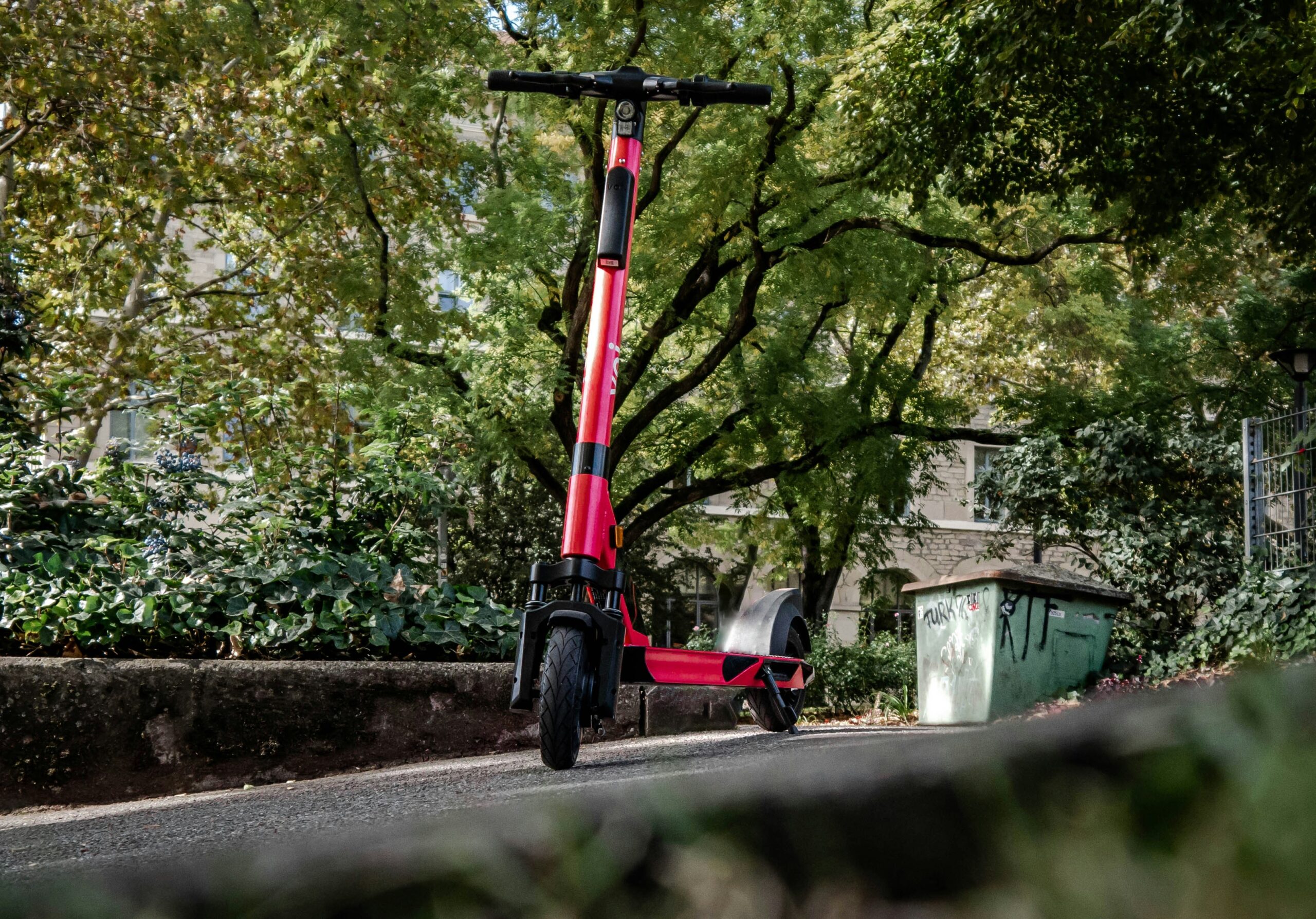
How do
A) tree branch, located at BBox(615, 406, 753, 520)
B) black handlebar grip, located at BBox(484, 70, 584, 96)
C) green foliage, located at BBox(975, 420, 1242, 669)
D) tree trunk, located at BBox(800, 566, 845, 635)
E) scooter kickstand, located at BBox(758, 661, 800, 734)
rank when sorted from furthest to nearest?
tree trunk, located at BBox(800, 566, 845, 635) → tree branch, located at BBox(615, 406, 753, 520) → green foliage, located at BBox(975, 420, 1242, 669) → scooter kickstand, located at BBox(758, 661, 800, 734) → black handlebar grip, located at BBox(484, 70, 584, 96)

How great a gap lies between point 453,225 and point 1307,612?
32.5 feet

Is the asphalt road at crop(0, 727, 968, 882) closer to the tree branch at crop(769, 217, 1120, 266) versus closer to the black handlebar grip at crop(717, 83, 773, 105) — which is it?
the black handlebar grip at crop(717, 83, 773, 105)

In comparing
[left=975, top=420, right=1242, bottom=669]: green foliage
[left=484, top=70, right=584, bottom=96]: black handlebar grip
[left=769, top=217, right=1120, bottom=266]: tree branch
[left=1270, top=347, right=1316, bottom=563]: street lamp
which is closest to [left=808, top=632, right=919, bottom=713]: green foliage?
[left=975, top=420, right=1242, bottom=669]: green foliage

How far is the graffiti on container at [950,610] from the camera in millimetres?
10875

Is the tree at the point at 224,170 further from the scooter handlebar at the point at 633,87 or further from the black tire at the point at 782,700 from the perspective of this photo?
the black tire at the point at 782,700

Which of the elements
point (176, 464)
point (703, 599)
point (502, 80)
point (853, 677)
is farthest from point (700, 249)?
point (703, 599)

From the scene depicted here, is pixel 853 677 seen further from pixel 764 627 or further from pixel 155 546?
pixel 155 546

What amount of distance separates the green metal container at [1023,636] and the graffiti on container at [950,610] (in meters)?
0.01

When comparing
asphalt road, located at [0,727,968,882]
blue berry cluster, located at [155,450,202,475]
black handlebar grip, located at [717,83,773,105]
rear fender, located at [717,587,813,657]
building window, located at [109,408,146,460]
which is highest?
building window, located at [109,408,146,460]

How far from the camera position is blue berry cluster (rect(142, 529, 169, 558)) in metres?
6.01

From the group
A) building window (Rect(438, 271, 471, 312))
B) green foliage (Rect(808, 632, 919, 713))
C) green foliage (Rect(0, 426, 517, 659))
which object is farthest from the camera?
green foliage (Rect(808, 632, 919, 713))

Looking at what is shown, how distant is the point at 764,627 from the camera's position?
7355mm

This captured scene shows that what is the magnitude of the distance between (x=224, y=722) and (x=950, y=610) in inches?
304

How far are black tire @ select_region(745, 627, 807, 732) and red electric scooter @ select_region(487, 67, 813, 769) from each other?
0.48 meters
